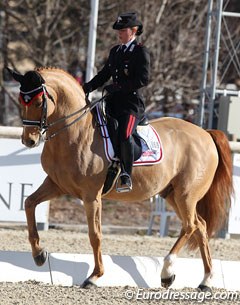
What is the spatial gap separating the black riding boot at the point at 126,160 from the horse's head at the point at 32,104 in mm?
806

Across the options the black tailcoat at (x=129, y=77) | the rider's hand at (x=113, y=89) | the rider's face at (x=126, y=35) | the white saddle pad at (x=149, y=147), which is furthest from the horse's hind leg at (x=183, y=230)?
the rider's face at (x=126, y=35)

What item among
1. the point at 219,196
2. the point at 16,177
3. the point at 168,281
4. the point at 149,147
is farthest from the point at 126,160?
the point at 16,177

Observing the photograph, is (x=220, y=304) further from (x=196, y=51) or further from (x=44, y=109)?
(x=196, y=51)

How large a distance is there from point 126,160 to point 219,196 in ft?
4.62

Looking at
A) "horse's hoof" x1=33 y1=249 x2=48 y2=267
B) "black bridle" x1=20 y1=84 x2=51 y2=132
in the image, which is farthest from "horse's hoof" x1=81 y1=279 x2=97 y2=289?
"black bridle" x1=20 y1=84 x2=51 y2=132

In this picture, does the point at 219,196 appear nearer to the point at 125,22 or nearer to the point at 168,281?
the point at 168,281

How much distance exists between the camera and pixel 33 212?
24.2ft

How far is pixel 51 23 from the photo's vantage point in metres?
15.7

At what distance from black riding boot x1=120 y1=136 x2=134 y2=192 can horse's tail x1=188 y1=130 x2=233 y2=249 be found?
→ 1.22 metres

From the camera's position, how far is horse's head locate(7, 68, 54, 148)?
6.92 m

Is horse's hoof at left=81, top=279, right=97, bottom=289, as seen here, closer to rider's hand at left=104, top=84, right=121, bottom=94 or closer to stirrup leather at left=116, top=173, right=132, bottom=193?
stirrup leather at left=116, top=173, right=132, bottom=193

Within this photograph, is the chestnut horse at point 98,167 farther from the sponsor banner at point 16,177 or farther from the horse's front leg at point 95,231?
the sponsor banner at point 16,177

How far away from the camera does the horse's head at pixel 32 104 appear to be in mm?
6918

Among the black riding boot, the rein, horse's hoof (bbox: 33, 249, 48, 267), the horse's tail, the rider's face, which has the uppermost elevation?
the rider's face
